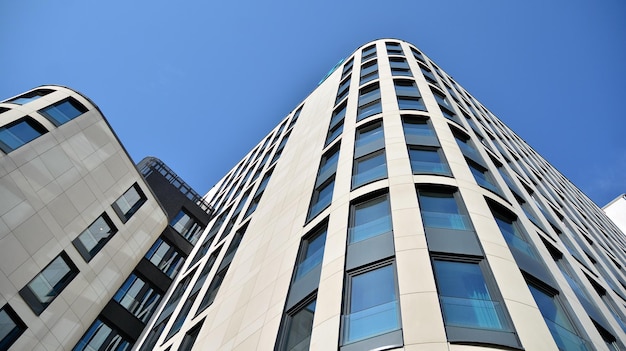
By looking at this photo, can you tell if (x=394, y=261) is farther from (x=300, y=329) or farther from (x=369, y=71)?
(x=369, y=71)

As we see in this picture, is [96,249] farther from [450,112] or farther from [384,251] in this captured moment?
[450,112]

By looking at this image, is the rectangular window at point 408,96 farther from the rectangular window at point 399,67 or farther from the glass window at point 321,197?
the glass window at point 321,197

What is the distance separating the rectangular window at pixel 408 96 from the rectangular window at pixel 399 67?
2010 mm

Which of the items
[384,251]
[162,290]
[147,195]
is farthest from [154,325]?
[384,251]

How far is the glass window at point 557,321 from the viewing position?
927 centimetres

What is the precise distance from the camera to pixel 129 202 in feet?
88.0

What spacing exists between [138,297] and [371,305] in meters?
21.4

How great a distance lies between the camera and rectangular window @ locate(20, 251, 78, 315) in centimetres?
1828

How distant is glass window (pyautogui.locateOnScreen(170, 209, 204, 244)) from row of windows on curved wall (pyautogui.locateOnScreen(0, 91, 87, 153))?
11806 mm

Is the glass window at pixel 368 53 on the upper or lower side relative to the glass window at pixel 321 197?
upper

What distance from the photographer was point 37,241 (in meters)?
19.2

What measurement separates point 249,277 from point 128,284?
47.2 ft

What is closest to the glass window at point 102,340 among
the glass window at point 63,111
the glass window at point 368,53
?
the glass window at point 63,111

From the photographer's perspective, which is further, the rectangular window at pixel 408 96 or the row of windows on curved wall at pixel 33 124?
the rectangular window at pixel 408 96
